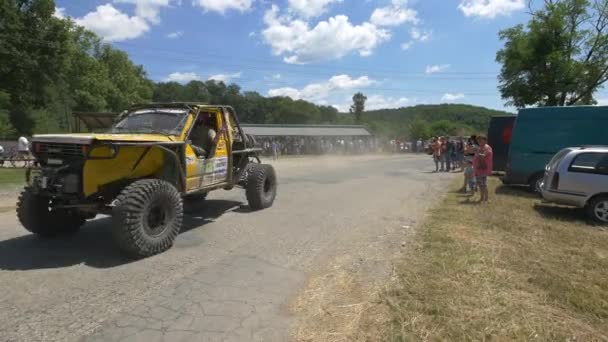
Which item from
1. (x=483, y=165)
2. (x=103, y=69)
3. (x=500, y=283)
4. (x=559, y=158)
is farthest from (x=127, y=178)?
(x=103, y=69)

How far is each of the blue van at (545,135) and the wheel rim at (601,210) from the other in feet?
10.8

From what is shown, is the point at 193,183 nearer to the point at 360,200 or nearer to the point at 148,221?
the point at 148,221

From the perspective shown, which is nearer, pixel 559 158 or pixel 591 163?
pixel 591 163

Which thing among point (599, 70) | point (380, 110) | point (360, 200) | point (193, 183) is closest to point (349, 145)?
point (599, 70)

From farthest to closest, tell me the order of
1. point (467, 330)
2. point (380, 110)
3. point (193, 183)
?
point (380, 110), point (193, 183), point (467, 330)

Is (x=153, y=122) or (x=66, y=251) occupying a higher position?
(x=153, y=122)

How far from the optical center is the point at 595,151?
8.23 metres

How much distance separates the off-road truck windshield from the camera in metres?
6.18

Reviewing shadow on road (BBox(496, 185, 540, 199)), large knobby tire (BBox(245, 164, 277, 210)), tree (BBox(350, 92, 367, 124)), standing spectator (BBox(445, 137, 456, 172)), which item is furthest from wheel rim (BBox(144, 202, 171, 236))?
tree (BBox(350, 92, 367, 124))

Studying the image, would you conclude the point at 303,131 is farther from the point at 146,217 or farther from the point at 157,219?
the point at 146,217

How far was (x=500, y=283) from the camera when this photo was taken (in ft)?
14.0

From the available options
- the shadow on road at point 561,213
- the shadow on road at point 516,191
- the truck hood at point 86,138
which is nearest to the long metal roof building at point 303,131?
the shadow on road at point 516,191

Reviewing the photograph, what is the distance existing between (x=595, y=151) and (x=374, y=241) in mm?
5677

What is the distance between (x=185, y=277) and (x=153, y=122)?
117 inches
